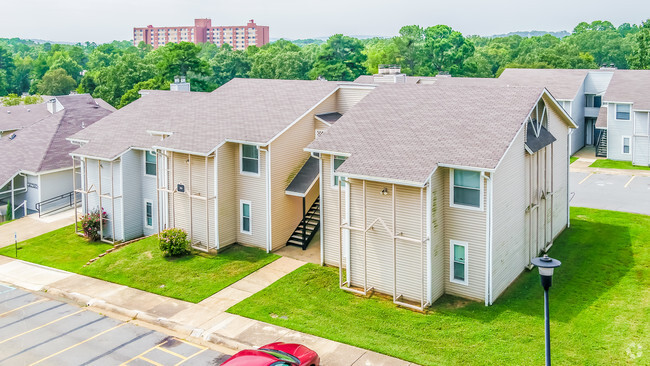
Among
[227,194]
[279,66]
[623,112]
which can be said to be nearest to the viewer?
[227,194]

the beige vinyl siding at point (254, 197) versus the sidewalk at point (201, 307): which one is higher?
the beige vinyl siding at point (254, 197)

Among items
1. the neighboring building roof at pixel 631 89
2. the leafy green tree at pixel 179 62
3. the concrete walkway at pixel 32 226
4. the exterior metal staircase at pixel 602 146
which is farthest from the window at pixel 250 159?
the leafy green tree at pixel 179 62

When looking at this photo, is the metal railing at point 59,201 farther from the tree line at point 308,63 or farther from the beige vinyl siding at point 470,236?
the tree line at point 308,63

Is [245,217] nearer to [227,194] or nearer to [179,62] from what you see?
[227,194]

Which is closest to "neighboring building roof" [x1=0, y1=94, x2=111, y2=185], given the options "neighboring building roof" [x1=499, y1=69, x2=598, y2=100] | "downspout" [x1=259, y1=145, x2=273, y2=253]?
"downspout" [x1=259, y1=145, x2=273, y2=253]

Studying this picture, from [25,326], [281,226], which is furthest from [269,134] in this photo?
[25,326]

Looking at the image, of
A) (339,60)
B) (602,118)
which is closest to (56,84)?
(339,60)

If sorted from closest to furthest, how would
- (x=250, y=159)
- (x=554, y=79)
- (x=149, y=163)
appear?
(x=250, y=159), (x=149, y=163), (x=554, y=79)
